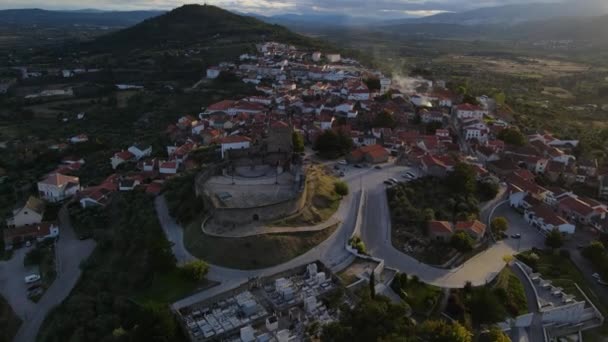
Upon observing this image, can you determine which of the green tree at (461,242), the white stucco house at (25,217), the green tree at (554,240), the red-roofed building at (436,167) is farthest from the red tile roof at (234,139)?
the green tree at (554,240)

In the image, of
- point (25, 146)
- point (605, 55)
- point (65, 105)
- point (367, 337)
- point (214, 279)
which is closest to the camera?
point (367, 337)

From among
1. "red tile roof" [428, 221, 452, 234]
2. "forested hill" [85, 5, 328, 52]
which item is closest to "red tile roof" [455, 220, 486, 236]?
"red tile roof" [428, 221, 452, 234]

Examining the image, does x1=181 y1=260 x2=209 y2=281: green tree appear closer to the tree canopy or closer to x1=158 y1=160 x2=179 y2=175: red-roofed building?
x1=158 y1=160 x2=179 y2=175: red-roofed building

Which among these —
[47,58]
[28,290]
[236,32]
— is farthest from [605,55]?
[28,290]

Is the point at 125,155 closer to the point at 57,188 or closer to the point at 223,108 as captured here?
the point at 57,188

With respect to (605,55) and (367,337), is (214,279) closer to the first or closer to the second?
(367,337)

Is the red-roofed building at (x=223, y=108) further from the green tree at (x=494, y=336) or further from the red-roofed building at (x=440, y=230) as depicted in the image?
the green tree at (x=494, y=336)
